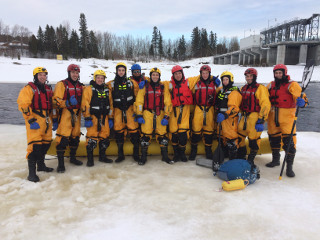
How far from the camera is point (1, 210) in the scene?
2926mm

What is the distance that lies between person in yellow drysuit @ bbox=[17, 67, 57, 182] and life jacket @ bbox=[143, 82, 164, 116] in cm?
174

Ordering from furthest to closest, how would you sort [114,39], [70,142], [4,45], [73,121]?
[114,39] → [4,45] → [70,142] → [73,121]

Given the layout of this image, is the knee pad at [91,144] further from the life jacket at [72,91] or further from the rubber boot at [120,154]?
the life jacket at [72,91]

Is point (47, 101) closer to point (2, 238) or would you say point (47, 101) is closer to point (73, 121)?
point (73, 121)

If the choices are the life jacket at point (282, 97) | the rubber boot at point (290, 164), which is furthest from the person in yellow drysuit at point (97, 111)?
the rubber boot at point (290, 164)

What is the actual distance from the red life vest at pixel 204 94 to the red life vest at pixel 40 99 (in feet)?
8.97

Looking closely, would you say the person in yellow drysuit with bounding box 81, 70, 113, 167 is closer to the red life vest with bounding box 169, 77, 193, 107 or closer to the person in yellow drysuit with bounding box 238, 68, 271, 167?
the red life vest with bounding box 169, 77, 193, 107

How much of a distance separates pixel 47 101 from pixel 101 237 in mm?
2498

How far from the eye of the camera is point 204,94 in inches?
175

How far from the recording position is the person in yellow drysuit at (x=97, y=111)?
4164 millimetres

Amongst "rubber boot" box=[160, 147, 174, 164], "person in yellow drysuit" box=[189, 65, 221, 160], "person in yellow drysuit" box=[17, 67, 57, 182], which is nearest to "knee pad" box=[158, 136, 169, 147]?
"rubber boot" box=[160, 147, 174, 164]

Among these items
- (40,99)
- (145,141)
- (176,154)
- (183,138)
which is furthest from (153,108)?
(40,99)

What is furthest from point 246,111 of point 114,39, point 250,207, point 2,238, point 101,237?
point 114,39

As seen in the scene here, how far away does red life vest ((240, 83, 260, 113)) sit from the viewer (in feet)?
13.5
